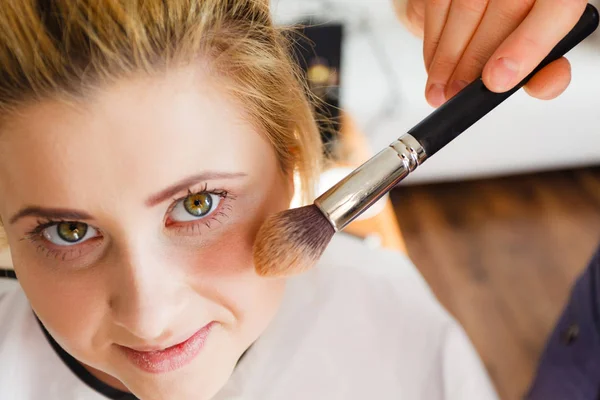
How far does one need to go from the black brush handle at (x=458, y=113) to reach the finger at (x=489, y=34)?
39 mm

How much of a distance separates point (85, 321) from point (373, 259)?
350mm

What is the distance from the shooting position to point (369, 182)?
0.44 meters

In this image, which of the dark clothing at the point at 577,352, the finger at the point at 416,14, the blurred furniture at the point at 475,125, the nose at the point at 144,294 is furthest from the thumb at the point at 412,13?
the blurred furniture at the point at 475,125

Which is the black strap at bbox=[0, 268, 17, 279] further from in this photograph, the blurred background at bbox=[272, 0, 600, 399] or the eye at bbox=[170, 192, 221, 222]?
the blurred background at bbox=[272, 0, 600, 399]

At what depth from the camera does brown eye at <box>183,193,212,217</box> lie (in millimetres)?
446

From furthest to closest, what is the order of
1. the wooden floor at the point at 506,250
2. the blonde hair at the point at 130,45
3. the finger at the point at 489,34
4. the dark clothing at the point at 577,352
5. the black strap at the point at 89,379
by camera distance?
the wooden floor at the point at 506,250 < the dark clothing at the point at 577,352 < the black strap at the point at 89,379 < the finger at the point at 489,34 < the blonde hair at the point at 130,45

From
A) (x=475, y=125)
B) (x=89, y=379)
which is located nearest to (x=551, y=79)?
(x=89, y=379)

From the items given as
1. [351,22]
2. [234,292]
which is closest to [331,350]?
[234,292]

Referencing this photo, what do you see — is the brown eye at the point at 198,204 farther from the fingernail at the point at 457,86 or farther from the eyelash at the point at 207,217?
the fingernail at the point at 457,86

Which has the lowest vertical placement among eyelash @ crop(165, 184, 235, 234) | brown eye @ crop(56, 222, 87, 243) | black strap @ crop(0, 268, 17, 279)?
eyelash @ crop(165, 184, 235, 234)

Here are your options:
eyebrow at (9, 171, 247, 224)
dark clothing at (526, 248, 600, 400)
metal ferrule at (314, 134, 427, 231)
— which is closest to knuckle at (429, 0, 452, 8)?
metal ferrule at (314, 134, 427, 231)

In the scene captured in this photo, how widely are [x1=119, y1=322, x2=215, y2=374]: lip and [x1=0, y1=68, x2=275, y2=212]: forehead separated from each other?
0.13 m

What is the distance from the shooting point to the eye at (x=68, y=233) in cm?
43

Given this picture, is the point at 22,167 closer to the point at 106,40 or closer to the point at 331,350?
the point at 106,40
